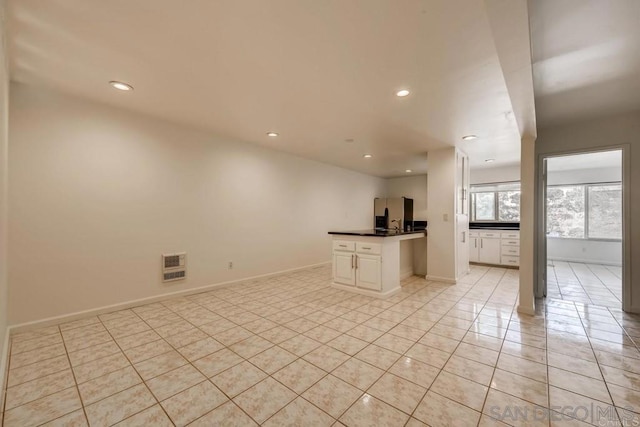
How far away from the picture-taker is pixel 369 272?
396 centimetres

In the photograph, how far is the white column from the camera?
325 cm

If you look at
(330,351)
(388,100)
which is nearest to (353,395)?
(330,351)

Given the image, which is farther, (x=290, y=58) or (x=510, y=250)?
(x=510, y=250)

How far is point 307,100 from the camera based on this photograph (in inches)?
116

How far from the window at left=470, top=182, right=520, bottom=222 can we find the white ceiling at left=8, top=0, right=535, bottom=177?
4.14 metres

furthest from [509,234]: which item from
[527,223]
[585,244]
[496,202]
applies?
[527,223]

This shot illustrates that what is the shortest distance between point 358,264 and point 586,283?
4373 mm

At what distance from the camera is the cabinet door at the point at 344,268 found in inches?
165

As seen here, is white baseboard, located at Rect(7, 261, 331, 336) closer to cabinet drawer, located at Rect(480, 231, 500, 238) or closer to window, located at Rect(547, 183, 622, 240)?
cabinet drawer, located at Rect(480, 231, 500, 238)

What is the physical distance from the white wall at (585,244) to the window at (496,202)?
4.27 feet

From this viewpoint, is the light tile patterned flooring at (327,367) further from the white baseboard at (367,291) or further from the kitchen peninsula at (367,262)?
the kitchen peninsula at (367,262)

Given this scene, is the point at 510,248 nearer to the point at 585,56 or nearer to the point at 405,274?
the point at 405,274

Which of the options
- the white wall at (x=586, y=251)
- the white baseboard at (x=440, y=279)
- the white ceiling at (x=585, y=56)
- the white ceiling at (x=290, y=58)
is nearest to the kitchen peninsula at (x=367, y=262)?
the white baseboard at (x=440, y=279)

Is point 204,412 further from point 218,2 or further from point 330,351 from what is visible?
point 218,2
